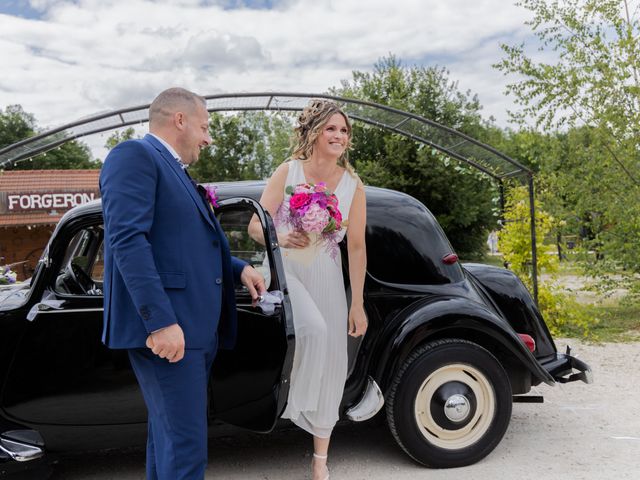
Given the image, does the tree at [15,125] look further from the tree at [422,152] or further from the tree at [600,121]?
the tree at [600,121]

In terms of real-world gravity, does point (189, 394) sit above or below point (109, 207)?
below

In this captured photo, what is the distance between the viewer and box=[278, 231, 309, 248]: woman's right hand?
339 centimetres

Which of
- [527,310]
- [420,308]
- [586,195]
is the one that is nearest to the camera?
[420,308]

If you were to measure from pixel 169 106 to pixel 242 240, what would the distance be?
151 centimetres

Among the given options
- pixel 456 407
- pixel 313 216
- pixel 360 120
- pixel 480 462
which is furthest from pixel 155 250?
pixel 360 120

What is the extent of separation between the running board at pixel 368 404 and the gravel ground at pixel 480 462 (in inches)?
17.2

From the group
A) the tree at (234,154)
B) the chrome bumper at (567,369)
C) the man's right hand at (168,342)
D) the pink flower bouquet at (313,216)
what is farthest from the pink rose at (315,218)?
the tree at (234,154)

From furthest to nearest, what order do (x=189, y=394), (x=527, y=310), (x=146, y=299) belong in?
(x=527, y=310) < (x=189, y=394) < (x=146, y=299)

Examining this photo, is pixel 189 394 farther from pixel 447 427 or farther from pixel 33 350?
pixel 447 427

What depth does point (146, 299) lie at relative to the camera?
6.89 ft

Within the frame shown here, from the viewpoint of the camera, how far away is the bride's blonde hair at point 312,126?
3.46 m

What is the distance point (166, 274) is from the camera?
2254mm

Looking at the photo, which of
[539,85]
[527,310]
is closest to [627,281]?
[539,85]

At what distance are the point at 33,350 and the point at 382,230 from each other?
86.1 inches
